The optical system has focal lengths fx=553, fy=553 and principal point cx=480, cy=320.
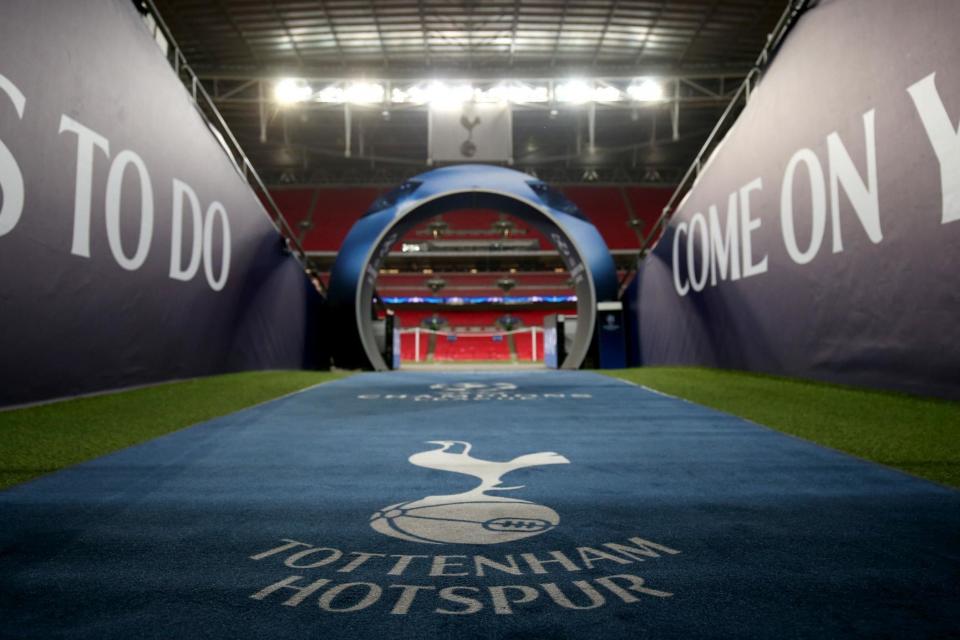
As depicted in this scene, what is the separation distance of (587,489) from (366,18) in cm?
1392

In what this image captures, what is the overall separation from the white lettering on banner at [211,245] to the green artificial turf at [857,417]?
546 cm

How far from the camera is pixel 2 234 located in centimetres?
366

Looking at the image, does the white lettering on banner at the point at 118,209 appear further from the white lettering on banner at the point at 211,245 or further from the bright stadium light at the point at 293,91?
the bright stadium light at the point at 293,91

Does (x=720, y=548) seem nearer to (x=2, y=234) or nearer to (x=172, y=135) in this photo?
(x=2, y=234)

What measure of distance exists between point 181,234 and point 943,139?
270 inches

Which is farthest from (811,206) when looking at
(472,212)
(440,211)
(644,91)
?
(472,212)

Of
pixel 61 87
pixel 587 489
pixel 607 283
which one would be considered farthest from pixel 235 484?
pixel 607 283

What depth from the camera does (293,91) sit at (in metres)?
14.3

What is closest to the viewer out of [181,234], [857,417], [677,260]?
[857,417]

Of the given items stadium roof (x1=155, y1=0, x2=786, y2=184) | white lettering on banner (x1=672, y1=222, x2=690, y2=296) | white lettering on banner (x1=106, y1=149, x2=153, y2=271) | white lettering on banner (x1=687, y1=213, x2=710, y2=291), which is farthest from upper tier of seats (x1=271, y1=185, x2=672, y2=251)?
white lettering on banner (x1=106, y1=149, x2=153, y2=271)

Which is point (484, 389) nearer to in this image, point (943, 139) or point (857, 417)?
point (857, 417)

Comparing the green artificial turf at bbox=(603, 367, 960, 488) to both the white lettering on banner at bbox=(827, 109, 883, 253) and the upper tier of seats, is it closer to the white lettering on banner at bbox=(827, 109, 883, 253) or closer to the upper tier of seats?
the white lettering on banner at bbox=(827, 109, 883, 253)

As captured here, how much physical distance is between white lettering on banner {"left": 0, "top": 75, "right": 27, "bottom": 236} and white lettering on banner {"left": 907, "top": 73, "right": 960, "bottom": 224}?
20.5ft

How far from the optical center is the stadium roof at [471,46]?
12758mm
